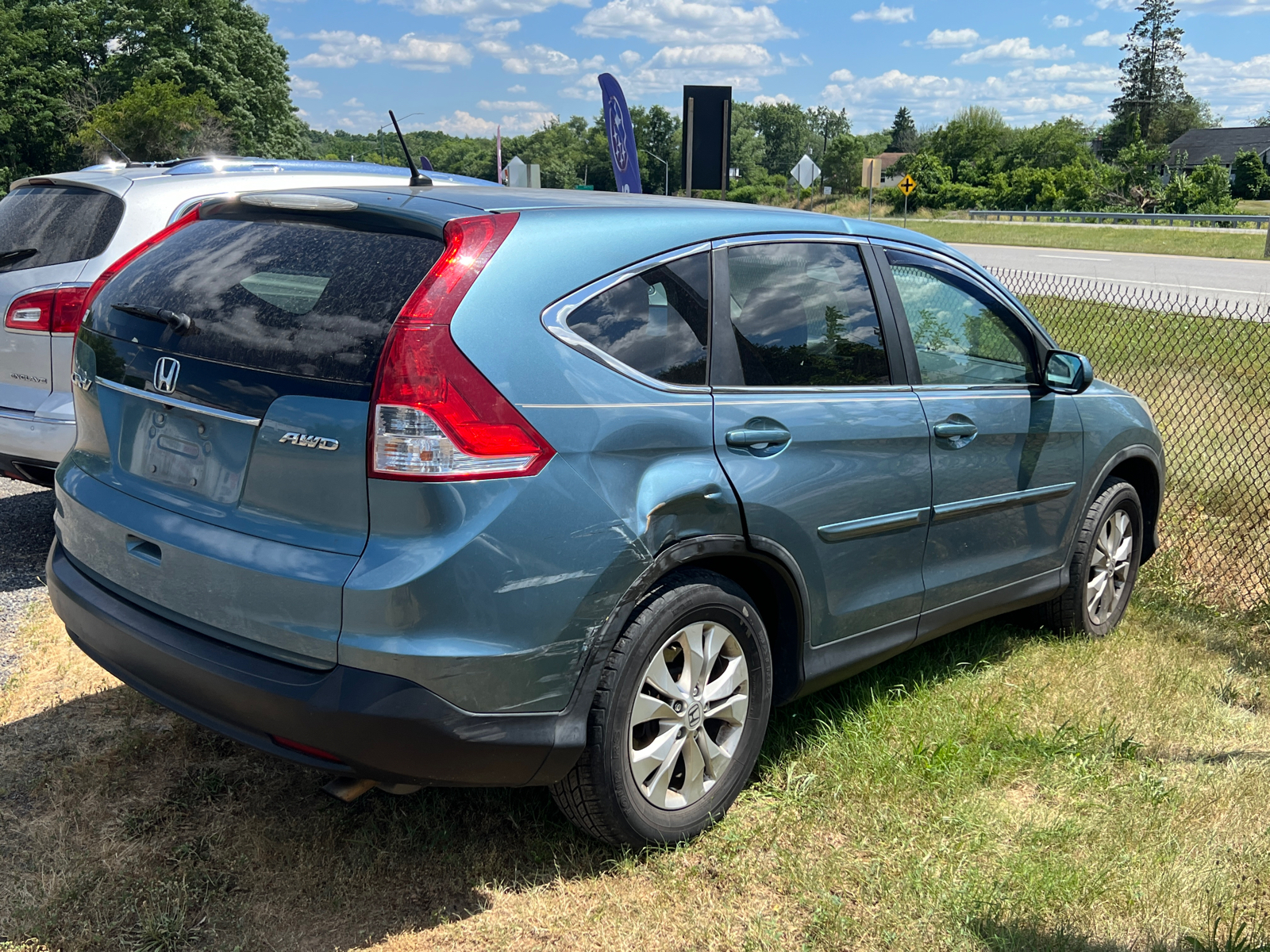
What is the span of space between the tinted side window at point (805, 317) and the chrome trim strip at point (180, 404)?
53.1 inches

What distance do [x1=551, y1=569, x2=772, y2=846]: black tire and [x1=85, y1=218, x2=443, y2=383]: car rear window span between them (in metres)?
0.96

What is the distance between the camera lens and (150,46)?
206ft

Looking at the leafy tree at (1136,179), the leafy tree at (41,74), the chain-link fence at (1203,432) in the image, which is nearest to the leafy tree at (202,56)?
the leafy tree at (41,74)

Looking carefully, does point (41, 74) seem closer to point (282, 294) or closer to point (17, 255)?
point (17, 255)

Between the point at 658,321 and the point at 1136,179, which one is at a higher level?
the point at 1136,179

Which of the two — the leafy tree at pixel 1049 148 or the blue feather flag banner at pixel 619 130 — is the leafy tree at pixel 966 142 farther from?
the blue feather flag banner at pixel 619 130

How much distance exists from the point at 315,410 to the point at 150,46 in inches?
2792

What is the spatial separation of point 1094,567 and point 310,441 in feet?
12.1

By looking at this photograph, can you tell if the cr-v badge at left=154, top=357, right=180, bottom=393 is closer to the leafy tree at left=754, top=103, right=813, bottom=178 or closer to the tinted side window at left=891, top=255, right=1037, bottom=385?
the tinted side window at left=891, top=255, right=1037, bottom=385

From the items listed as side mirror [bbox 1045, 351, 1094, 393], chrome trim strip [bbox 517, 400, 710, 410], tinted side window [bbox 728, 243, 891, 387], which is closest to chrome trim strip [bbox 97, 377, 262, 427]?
chrome trim strip [bbox 517, 400, 710, 410]

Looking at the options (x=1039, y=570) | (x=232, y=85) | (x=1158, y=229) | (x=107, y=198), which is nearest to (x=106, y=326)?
(x=107, y=198)

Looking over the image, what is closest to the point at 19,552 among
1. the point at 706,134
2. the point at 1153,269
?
the point at 706,134

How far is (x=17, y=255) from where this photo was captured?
521cm

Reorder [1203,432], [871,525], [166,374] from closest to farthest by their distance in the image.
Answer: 1. [166,374]
2. [871,525]
3. [1203,432]
